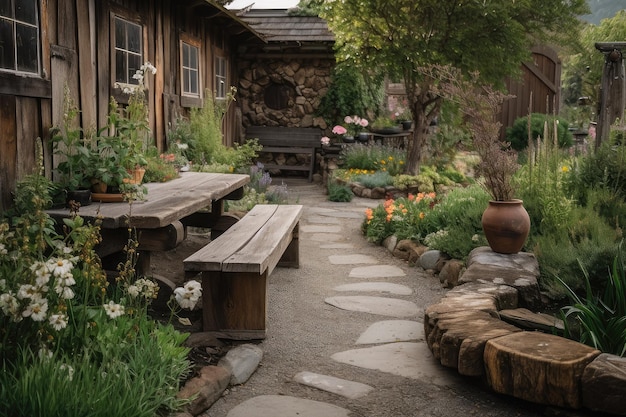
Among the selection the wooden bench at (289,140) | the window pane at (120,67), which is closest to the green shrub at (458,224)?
the window pane at (120,67)

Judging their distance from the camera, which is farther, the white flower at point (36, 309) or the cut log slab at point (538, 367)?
the cut log slab at point (538, 367)

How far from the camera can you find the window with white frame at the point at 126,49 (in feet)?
21.0

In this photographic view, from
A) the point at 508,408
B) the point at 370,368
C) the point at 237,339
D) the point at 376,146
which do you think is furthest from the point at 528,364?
the point at 376,146

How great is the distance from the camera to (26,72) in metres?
4.53

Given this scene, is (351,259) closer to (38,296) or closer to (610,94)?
(610,94)

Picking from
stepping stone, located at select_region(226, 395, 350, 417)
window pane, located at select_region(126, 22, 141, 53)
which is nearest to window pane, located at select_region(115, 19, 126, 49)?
window pane, located at select_region(126, 22, 141, 53)

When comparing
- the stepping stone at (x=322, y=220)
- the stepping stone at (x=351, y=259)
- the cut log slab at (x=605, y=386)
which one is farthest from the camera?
the stepping stone at (x=322, y=220)

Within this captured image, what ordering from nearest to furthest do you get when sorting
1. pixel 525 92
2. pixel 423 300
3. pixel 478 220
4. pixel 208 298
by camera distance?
1. pixel 208 298
2. pixel 423 300
3. pixel 478 220
4. pixel 525 92

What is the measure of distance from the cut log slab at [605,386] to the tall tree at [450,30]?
7.27 meters

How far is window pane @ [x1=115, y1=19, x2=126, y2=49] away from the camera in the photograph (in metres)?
6.37

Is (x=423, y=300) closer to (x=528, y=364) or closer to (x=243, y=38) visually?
(x=528, y=364)

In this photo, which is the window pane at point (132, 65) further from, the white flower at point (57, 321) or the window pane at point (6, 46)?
the white flower at point (57, 321)

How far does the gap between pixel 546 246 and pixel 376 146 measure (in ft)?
24.4

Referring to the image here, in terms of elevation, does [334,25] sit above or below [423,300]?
above
